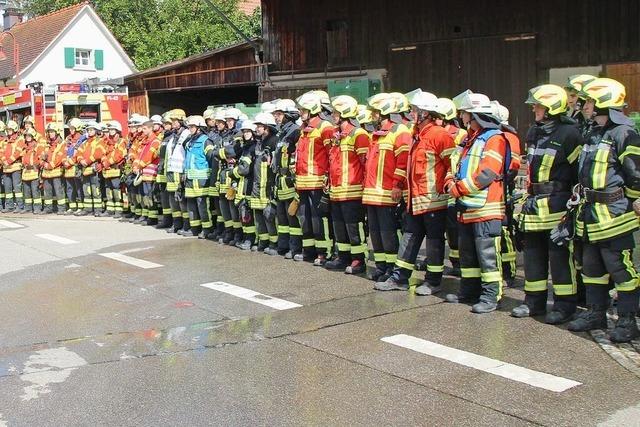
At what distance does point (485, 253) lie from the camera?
23.4 ft

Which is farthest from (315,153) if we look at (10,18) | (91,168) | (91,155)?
(10,18)

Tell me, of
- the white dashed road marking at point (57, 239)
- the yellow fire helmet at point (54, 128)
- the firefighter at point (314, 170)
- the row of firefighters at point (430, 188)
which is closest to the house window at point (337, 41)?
the yellow fire helmet at point (54, 128)

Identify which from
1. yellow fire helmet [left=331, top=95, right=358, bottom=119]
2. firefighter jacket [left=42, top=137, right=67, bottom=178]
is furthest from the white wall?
yellow fire helmet [left=331, top=95, right=358, bottom=119]

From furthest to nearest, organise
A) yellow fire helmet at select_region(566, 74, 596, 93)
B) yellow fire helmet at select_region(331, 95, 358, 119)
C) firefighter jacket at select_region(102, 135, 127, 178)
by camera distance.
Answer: firefighter jacket at select_region(102, 135, 127, 178) → yellow fire helmet at select_region(331, 95, 358, 119) → yellow fire helmet at select_region(566, 74, 596, 93)

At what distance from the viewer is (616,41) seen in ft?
55.1

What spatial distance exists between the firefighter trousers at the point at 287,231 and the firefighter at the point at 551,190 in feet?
13.0

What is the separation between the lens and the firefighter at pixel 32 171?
1703 cm

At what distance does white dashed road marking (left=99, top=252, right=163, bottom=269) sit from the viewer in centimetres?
1016

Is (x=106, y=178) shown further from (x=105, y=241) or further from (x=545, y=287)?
(x=545, y=287)

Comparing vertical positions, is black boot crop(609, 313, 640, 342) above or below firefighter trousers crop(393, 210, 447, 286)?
below

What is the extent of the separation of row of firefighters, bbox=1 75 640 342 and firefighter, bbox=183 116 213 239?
0.07 ft

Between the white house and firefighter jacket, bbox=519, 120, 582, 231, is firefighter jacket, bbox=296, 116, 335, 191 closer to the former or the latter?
firefighter jacket, bbox=519, 120, 582, 231

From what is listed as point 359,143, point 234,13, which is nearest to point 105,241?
point 359,143

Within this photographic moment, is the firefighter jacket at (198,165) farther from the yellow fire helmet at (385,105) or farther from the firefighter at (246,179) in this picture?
the yellow fire helmet at (385,105)
